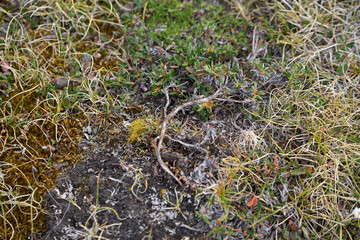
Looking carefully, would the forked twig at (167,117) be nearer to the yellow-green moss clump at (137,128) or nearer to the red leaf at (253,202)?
the yellow-green moss clump at (137,128)

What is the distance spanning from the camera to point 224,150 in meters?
2.24

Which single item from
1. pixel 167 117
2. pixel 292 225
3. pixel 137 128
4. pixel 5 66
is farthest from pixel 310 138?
pixel 5 66

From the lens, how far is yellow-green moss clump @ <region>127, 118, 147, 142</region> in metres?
2.31

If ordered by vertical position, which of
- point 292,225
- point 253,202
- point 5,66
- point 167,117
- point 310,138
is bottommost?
point 292,225

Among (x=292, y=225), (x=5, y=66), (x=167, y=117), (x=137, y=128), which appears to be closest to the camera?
(x=292, y=225)

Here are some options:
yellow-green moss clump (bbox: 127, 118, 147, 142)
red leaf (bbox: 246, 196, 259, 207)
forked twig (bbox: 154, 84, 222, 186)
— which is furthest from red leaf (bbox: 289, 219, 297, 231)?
yellow-green moss clump (bbox: 127, 118, 147, 142)

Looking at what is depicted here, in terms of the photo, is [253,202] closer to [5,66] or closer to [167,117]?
[167,117]

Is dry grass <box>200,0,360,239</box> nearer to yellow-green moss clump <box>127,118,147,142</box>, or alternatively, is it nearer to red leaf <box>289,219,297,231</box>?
red leaf <box>289,219,297,231</box>

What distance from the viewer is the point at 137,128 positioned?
2352 mm

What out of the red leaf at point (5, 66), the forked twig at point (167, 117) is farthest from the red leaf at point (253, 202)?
the red leaf at point (5, 66)

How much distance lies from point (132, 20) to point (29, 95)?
3.84 ft

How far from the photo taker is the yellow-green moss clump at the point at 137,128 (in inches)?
91.0

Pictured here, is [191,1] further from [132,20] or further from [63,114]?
[63,114]

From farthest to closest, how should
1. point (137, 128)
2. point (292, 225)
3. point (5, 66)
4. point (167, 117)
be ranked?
1. point (5, 66)
2. point (137, 128)
3. point (167, 117)
4. point (292, 225)
